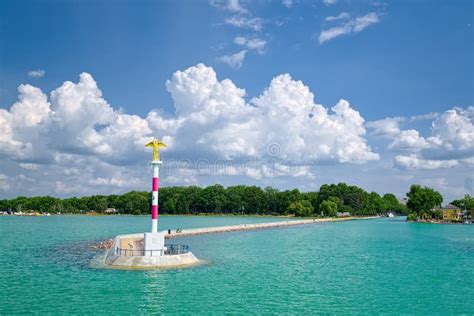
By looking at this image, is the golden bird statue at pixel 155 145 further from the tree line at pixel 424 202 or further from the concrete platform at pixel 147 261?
the tree line at pixel 424 202

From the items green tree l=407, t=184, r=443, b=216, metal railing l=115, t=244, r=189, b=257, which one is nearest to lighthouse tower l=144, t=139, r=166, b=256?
metal railing l=115, t=244, r=189, b=257

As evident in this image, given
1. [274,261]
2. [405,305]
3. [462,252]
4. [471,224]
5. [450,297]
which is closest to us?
[405,305]

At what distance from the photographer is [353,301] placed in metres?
33.9

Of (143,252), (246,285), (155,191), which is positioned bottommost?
(246,285)

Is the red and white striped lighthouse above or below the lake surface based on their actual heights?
above

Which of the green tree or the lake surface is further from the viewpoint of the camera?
the green tree

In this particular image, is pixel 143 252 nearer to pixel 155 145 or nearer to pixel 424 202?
pixel 155 145

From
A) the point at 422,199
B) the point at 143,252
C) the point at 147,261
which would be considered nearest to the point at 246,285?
the point at 147,261

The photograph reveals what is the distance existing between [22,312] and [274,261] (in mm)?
31265

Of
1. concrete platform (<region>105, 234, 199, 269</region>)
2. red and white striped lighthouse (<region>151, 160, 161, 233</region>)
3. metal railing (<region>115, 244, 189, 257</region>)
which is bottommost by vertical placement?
concrete platform (<region>105, 234, 199, 269</region>)

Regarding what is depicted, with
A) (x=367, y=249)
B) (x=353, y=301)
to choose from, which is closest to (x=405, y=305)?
(x=353, y=301)

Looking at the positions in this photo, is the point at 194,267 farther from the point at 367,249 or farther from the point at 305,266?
the point at 367,249

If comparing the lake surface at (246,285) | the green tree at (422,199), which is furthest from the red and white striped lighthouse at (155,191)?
the green tree at (422,199)

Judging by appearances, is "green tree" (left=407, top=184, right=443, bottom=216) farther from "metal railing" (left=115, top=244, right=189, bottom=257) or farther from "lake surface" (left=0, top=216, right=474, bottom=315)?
"metal railing" (left=115, top=244, right=189, bottom=257)
